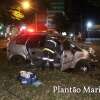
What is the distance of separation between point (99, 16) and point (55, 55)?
217 ft

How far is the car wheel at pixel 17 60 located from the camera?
16312 millimetres

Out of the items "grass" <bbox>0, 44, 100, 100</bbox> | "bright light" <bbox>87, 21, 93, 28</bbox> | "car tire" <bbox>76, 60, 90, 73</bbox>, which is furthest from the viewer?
"bright light" <bbox>87, 21, 93, 28</bbox>

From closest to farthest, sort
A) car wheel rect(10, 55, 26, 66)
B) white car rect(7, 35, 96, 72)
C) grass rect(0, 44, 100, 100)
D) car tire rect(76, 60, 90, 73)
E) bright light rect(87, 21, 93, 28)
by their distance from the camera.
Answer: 1. grass rect(0, 44, 100, 100)
2. white car rect(7, 35, 96, 72)
3. car tire rect(76, 60, 90, 73)
4. car wheel rect(10, 55, 26, 66)
5. bright light rect(87, 21, 93, 28)

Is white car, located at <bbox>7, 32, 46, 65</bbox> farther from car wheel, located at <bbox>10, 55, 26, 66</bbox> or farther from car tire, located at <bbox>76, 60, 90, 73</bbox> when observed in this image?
car tire, located at <bbox>76, 60, 90, 73</bbox>

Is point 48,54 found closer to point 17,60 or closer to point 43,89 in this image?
point 17,60

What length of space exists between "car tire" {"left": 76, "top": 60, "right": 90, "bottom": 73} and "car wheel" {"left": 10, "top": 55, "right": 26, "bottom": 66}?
2.23m

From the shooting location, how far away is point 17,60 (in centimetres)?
1655

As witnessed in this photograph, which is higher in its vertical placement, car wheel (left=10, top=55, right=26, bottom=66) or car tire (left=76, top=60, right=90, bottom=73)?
car wheel (left=10, top=55, right=26, bottom=66)

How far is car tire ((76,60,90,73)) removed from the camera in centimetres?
1608

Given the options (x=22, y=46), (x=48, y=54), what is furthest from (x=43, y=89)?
(x=22, y=46)

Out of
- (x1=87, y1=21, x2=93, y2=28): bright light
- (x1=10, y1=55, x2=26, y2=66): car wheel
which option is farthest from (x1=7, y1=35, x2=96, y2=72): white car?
(x1=87, y1=21, x2=93, y2=28): bright light

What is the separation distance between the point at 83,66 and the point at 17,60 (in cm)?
275

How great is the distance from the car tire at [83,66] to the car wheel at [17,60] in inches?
87.9

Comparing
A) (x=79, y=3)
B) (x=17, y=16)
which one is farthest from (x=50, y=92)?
(x=79, y=3)
